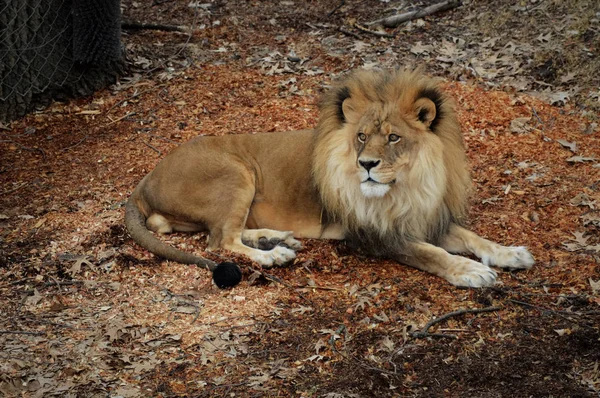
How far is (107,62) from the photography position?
28.4 feet

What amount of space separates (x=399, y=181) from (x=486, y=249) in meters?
0.79

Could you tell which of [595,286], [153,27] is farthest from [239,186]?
[153,27]

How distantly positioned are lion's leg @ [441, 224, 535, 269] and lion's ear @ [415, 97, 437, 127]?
2.84 ft

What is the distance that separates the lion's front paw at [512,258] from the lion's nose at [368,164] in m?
1.06

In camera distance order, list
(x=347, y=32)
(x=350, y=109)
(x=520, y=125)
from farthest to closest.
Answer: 1. (x=347, y=32)
2. (x=520, y=125)
3. (x=350, y=109)

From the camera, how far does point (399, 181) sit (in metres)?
5.23

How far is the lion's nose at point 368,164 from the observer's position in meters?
5.04

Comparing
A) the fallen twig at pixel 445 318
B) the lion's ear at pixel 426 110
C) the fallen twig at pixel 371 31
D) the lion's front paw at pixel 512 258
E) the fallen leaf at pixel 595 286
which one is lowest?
the fallen twig at pixel 445 318

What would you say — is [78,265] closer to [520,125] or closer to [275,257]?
[275,257]

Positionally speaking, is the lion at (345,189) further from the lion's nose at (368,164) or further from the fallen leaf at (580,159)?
the fallen leaf at (580,159)

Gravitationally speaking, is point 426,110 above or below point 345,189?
above

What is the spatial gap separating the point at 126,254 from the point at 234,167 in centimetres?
103

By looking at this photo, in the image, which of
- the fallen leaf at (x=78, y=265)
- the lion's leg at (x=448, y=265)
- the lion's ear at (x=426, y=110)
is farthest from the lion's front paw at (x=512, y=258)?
the fallen leaf at (x=78, y=265)

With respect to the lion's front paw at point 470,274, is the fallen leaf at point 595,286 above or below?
above
